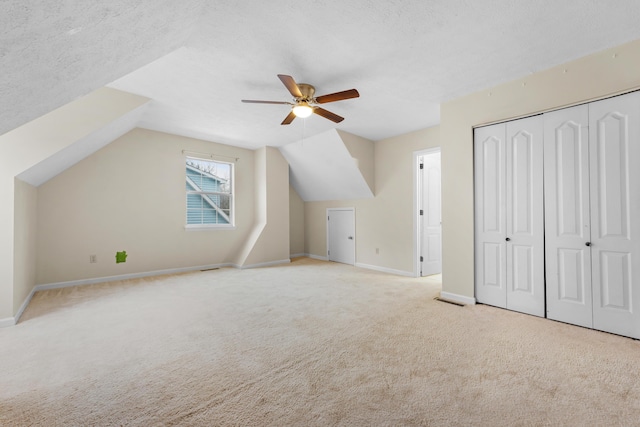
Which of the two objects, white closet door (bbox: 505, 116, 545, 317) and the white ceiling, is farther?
white closet door (bbox: 505, 116, 545, 317)

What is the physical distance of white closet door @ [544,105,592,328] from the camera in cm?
266

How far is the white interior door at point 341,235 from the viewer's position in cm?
609

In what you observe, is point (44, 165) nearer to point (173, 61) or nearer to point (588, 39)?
point (173, 61)

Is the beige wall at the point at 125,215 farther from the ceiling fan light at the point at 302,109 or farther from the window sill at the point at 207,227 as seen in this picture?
Result: the ceiling fan light at the point at 302,109

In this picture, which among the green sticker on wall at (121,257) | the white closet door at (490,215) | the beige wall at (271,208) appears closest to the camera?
the white closet door at (490,215)

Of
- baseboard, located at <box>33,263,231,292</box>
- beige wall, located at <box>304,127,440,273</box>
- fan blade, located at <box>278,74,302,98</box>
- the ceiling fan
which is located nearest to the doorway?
beige wall, located at <box>304,127,440,273</box>

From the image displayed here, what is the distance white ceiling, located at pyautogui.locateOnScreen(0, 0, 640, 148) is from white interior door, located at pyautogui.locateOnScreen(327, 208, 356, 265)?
3.00m

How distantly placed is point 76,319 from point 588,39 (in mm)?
5568

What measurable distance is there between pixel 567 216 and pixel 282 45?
128 inches

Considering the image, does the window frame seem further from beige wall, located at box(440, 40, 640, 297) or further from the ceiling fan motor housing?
beige wall, located at box(440, 40, 640, 297)

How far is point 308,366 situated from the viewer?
1977 millimetres

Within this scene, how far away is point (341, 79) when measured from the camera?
120 inches

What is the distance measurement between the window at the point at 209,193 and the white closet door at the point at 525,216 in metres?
5.07

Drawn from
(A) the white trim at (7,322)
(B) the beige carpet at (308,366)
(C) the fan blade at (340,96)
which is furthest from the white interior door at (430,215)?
(A) the white trim at (7,322)
